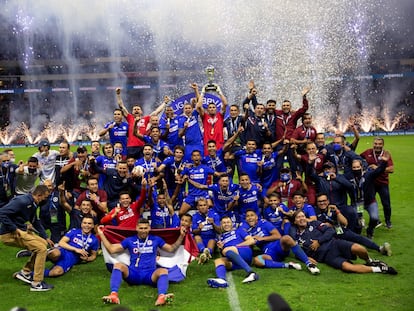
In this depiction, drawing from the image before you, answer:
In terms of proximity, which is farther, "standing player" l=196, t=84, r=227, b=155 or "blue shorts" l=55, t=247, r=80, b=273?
"standing player" l=196, t=84, r=227, b=155

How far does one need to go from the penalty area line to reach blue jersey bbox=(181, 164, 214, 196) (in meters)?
2.41

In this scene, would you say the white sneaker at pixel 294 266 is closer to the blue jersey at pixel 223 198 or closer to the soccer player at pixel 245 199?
the soccer player at pixel 245 199

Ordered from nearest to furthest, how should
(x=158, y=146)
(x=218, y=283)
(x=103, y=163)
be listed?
(x=218, y=283) → (x=103, y=163) → (x=158, y=146)

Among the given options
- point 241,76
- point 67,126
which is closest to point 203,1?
→ point 241,76

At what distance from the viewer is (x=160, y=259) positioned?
6.96 m

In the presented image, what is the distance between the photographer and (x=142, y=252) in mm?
6641

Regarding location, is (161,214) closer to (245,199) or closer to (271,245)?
(245,199)

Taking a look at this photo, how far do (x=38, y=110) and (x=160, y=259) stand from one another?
48655mm

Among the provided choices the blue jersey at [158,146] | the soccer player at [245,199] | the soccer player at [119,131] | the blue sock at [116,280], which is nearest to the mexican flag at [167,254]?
the blue sock at [116,280]

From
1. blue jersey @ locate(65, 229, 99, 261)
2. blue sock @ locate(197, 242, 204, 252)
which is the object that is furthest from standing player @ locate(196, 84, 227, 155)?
blue jersey @ locate(65, 229, 99, 261)

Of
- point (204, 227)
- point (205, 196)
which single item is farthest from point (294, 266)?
point (205, 196)

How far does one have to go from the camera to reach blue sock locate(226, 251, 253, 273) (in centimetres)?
685

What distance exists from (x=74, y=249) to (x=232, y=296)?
2.66 meters

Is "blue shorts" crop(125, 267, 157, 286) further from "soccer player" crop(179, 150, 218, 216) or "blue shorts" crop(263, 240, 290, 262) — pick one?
"soccer player" crop(179, 150, 218, 216)
